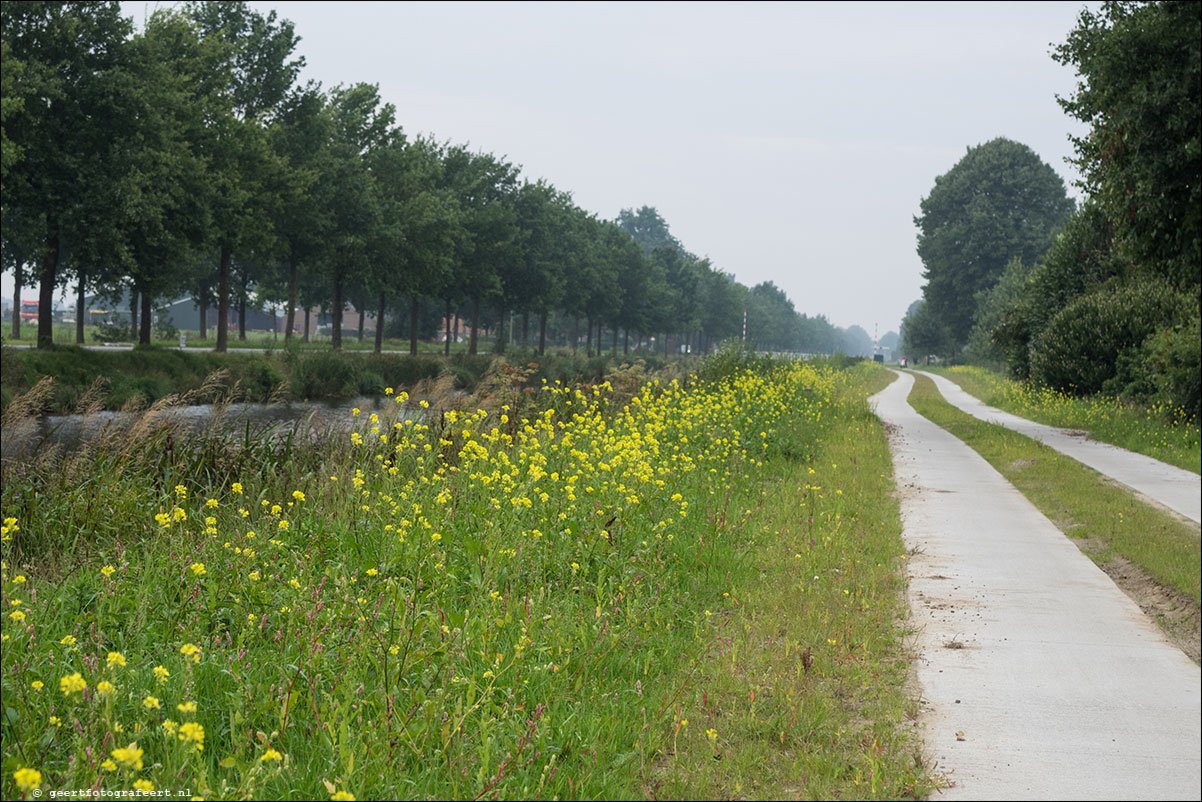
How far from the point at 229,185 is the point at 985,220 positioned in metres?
62.0

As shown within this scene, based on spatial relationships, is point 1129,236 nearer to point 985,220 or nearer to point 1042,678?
point 1042,678

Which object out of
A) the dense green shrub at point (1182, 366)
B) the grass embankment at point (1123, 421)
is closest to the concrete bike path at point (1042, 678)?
the grass embankment at point (1123, 421)

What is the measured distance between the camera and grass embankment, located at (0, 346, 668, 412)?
24219 mm

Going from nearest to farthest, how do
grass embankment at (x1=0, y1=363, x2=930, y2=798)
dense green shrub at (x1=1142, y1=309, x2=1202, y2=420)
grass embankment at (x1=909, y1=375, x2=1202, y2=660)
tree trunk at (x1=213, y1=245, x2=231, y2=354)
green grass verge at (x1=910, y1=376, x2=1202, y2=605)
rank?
grass embankment at (x1=0, y1=363, x2=930, y2=798) < grass embankment at (x1=909, y1=375, x2=1202, y2=660) < green grass verge at (x1=910, y1=376, x2=1202, y2=605) < dense green shrub at (x1=1142, y1=309, x2=1202, y2=420) < tree trunk at (x1=213, y1=245, x2=231, y2=354)

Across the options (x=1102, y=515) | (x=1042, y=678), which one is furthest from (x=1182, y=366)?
(x=1042, y=678)

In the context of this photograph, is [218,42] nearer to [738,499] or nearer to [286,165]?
[286,165]

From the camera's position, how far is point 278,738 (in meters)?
3.75

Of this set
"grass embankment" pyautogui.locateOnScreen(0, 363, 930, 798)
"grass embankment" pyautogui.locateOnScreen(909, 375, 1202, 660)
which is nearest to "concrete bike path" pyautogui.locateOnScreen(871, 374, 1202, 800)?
"grass embankment" pyautogui.locateOnScreen(0, 363, 930, 798)

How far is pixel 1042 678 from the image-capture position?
5.14 metres

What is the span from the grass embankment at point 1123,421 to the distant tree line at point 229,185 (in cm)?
2543

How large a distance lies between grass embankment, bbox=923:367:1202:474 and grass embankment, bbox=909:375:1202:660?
1.92 meters

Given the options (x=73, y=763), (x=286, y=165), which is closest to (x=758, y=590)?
(x=73, y=763)

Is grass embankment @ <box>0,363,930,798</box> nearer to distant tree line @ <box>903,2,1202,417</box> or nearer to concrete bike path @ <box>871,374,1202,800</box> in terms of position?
concrete bike path @ <box>871,374,1202,800</box>

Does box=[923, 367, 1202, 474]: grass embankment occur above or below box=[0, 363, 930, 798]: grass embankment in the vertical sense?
above
